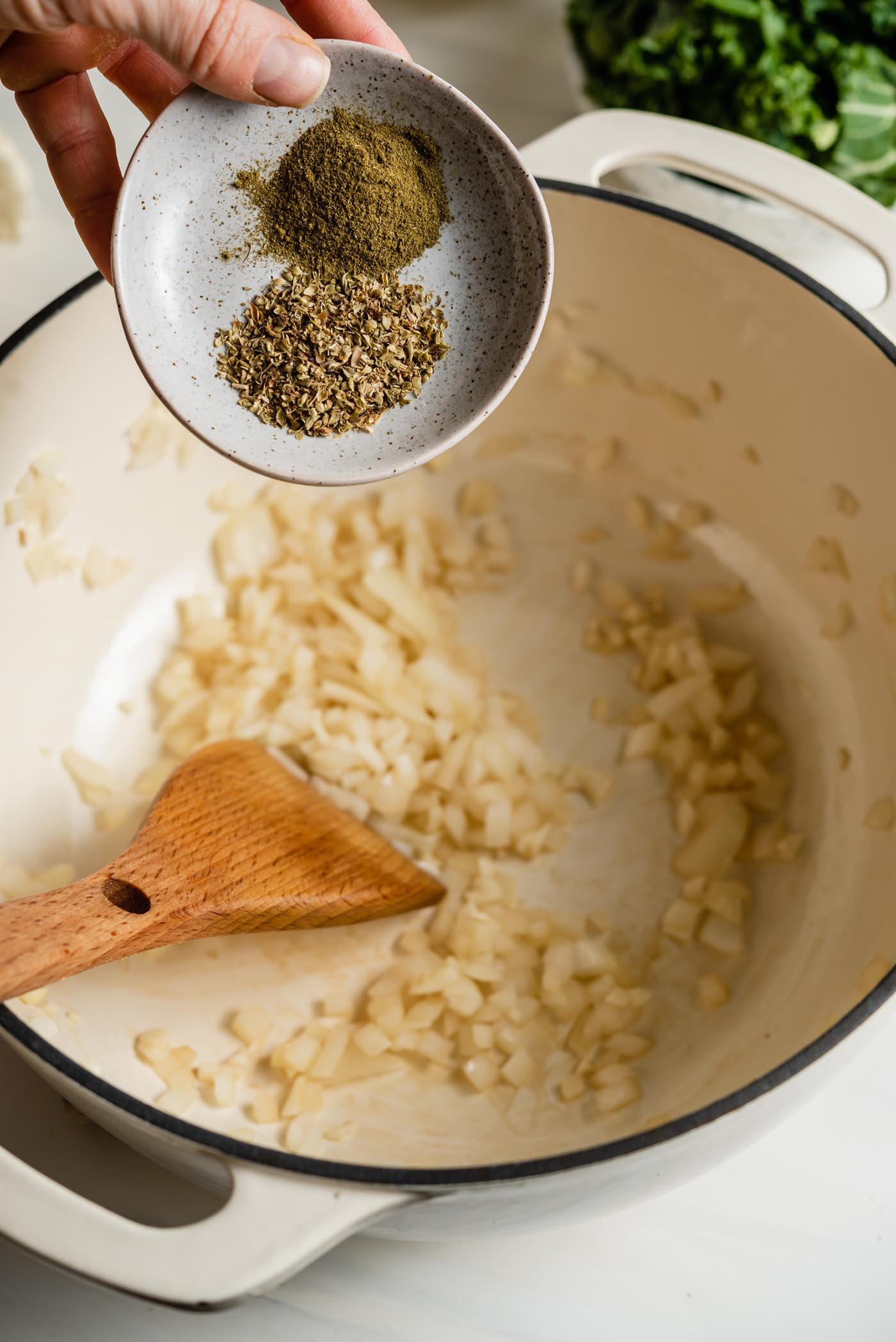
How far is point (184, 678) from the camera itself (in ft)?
4.14

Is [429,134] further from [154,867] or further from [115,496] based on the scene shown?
[154,867]

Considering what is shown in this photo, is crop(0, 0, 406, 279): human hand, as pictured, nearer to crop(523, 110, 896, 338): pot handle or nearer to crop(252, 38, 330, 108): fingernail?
crop(252, 38, 330, 108): fingernail

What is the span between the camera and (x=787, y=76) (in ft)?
4.51

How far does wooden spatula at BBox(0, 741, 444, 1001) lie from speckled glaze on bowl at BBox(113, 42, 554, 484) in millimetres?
334

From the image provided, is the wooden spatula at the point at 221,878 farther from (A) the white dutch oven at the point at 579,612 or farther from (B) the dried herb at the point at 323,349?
(B) the dried herb at the point at 323,349

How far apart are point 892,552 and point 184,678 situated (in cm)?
78

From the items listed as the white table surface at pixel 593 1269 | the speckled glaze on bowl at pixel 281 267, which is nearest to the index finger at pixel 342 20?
the speckled glaze on bowl at pixel 281 267

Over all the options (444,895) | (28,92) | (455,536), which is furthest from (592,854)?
(28,92)

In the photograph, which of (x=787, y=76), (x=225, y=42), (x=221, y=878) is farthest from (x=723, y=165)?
(x=221, y=878)

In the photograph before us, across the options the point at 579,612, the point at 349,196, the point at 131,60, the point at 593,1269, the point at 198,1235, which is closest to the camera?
the point at 198,1235

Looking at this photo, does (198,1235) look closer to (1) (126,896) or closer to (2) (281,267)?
(1) (126,896)

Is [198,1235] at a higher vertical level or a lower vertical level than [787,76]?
lower

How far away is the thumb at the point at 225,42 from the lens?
29.6 inches

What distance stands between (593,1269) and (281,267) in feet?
→ 2.90
